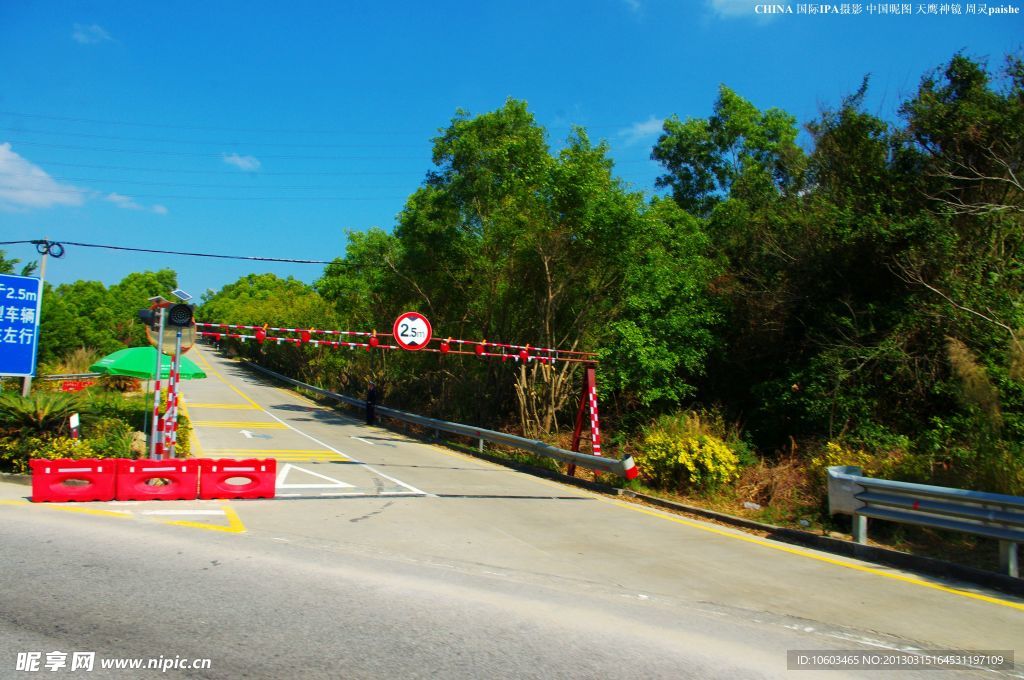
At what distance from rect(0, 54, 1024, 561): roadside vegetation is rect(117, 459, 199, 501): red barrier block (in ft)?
28.7

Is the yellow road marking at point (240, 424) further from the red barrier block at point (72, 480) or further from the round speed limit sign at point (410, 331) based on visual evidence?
the red barrier block at point (72, 480)

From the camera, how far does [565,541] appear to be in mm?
9789

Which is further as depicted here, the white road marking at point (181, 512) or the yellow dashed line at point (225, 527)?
the white road marking at point (181, 512)

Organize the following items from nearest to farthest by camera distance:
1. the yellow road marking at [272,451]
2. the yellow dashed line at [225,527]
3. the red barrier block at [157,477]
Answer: the yellow dashed line at [225,527]
the red barrier block at [157,477]
the yellow road marking at [272,451]

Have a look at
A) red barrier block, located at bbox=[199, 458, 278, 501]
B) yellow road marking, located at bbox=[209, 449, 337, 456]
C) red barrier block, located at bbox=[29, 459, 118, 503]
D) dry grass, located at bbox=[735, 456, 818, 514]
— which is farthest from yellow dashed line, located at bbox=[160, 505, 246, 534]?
yellow road marking, located at bbox=[209, 449, 337, 456]

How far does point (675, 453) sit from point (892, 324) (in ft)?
19.5

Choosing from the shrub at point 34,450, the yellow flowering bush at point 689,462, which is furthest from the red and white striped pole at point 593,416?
the shrub at point 34,450

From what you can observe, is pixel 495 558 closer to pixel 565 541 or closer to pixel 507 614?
pixel 565 541

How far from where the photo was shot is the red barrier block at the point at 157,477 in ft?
37.0

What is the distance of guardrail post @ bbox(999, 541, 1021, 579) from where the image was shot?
770 cm

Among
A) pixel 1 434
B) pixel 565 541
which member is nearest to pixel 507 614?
→ pixel 565 541

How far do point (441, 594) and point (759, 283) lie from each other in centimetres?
1535

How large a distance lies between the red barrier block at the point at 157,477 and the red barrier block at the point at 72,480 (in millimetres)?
157

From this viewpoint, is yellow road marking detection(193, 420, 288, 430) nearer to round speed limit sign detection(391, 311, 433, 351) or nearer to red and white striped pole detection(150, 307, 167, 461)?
round speed limit sign detection(391, 311, 433, 351)
